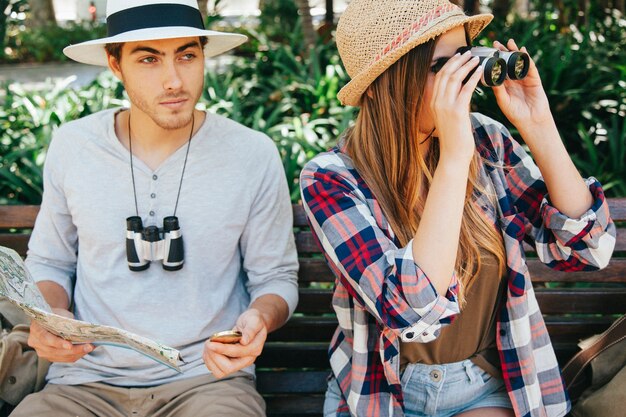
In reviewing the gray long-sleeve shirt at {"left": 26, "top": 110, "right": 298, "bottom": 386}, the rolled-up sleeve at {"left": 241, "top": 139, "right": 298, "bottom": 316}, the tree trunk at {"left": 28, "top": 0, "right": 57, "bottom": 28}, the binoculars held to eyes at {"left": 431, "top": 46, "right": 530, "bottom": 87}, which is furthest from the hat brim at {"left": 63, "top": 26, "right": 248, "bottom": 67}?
the tree trunk at {"left": 28, "top": 0, "right": 57, "bottom": 28}

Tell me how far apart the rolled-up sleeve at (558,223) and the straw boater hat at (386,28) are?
49cm

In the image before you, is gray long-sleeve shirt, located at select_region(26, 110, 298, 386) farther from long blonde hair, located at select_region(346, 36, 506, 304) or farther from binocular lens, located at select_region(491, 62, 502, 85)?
binocular lens, located at select_region(491, 62, 502, 85)

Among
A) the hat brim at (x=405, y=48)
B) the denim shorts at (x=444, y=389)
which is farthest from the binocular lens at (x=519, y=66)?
the denim shorts at (x=444, y=389)

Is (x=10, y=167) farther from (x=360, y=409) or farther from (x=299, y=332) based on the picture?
(x=360, y=409)

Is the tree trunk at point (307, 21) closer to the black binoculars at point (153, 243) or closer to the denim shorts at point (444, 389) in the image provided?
the black binoculars at point (153, 243)

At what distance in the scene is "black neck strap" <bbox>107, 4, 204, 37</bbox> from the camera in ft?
7.50

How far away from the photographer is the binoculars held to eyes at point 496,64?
1759 mm

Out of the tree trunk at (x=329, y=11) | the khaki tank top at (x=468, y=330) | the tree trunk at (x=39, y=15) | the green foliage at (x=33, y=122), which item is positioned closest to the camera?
the khaki tank top at (x=468, y=330)

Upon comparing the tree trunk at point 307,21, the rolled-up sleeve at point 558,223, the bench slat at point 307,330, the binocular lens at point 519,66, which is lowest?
the bench slat at point 307,330

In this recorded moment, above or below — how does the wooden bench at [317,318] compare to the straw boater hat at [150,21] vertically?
below

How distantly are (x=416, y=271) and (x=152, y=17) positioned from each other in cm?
121

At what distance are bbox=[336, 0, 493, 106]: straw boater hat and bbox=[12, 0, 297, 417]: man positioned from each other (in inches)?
23.7

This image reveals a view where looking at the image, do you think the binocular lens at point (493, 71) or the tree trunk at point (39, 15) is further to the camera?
the tree trunk at point (39, 15)

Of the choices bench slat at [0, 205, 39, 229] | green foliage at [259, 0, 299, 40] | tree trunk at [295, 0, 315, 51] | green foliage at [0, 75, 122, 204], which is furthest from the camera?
green foliage at [259, 0, 299, 40]
